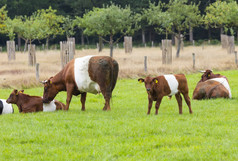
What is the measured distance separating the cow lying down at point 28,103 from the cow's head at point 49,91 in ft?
0.58

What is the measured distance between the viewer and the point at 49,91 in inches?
525

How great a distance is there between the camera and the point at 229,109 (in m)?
12.4

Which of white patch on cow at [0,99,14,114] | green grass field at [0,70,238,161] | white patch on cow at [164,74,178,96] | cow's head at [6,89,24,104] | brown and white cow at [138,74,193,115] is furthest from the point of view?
white patch on cow at [0,99,14,114]

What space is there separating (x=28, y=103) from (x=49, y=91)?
800mm

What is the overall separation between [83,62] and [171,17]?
29.0 meters

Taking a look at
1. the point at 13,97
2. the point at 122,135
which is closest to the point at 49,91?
the point at 13,97

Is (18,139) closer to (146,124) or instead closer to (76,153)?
(76,153)

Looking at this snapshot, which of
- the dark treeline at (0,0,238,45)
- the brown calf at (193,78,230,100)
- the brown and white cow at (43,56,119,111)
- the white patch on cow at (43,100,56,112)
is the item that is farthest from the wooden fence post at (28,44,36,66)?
the dark treeline at (0,0,238,45)

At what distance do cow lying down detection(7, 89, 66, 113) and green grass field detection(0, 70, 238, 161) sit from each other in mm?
709

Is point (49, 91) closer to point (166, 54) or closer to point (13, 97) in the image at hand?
point (13, 97)

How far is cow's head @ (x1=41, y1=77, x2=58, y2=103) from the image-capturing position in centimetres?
1323

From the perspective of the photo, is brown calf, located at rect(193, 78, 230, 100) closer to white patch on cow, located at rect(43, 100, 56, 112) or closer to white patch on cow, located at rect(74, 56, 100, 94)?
white patch on cow, located at rect(74, 56, 100, 94)

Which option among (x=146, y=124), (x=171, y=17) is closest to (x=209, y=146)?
(x=146, y=124)

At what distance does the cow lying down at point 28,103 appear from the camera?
1268 cm
